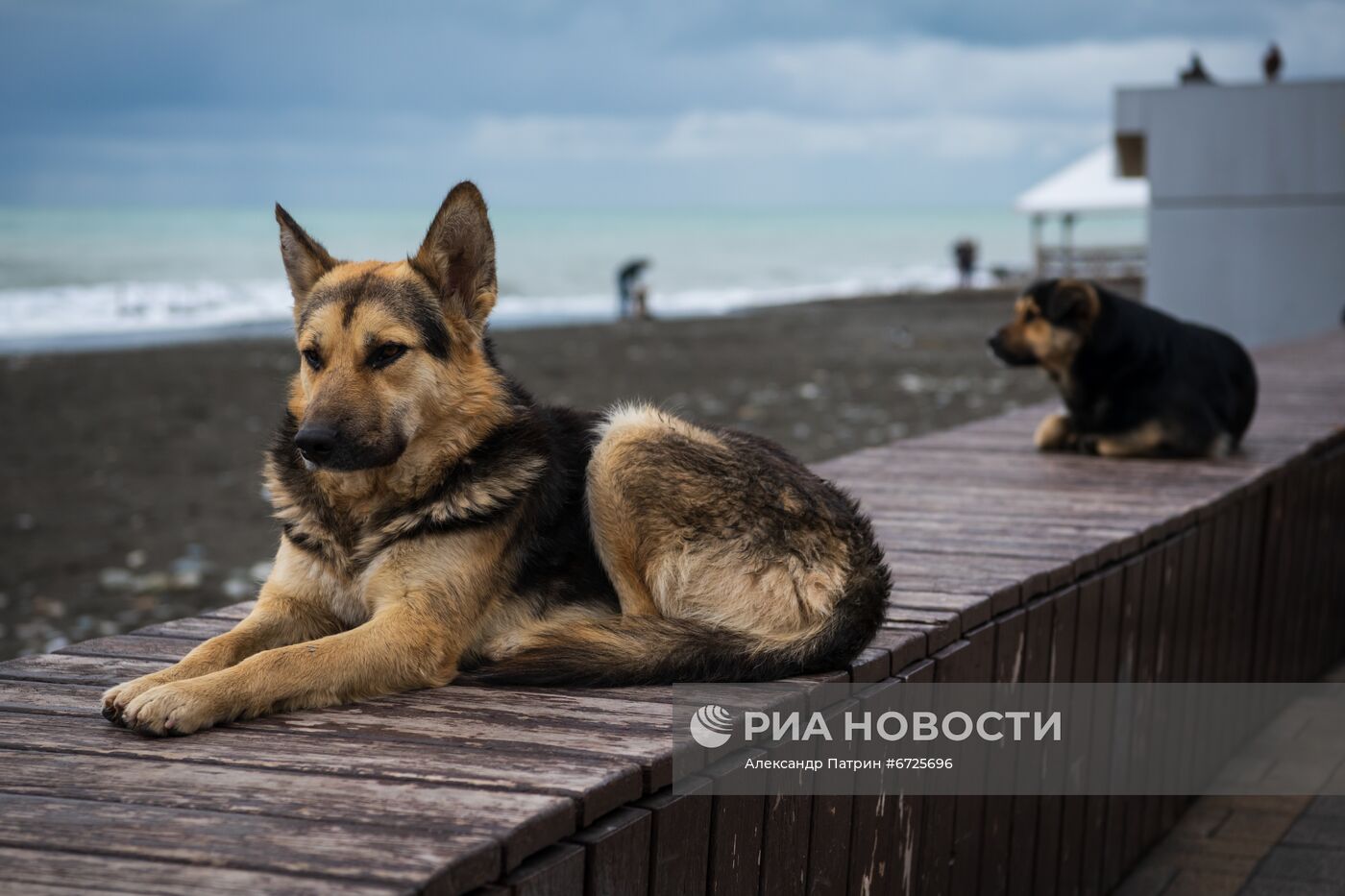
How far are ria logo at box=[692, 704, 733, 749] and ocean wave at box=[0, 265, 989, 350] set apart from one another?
82.2ft

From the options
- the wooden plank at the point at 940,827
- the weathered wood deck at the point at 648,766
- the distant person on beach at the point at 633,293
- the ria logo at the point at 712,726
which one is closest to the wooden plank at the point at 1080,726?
the weathered wood deck at the point at 648,766

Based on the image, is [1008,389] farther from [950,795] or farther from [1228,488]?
[950,795]

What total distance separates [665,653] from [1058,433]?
15.0ft

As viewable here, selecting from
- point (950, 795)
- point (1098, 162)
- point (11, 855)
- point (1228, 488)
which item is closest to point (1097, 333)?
point (1228, 488)

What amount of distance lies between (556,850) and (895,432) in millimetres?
11818

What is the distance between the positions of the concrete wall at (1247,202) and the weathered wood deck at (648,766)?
13627mm

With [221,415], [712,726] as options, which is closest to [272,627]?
[712,726]

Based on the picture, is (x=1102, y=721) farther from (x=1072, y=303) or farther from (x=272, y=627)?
(x=1072, y=303)

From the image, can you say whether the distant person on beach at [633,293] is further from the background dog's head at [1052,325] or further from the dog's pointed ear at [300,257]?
the dog's pointed ear at [300,257]

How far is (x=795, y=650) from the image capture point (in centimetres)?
328

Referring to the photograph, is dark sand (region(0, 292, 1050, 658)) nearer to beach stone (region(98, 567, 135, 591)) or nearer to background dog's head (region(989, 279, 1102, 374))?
beach stone (region(98, 567, 135, 591))

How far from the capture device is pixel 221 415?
611 inches

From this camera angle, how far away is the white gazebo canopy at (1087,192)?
114 feet

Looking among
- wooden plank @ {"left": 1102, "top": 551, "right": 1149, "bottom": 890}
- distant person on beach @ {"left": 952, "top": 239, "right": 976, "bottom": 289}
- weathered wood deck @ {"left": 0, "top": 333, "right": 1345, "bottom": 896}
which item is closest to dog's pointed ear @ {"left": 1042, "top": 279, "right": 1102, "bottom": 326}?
weathered wood deck @ {"left": 0, "top": 333, "right": 1345, "bottom": 896}
